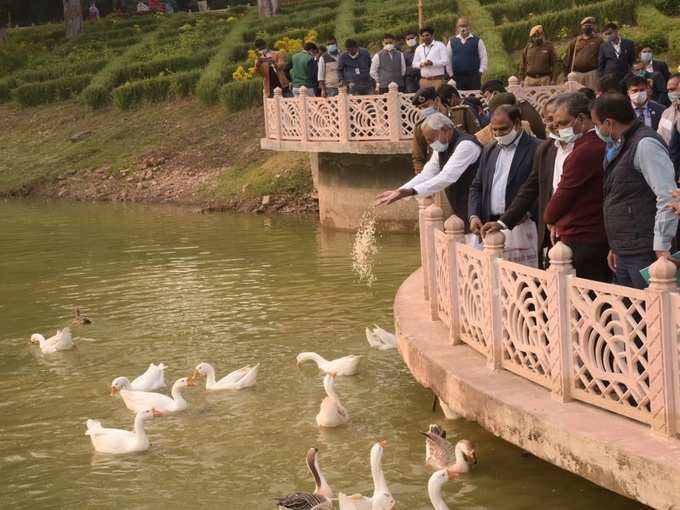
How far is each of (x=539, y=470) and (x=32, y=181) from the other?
83.0 ft

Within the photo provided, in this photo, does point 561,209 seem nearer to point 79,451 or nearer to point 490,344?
point 490,344

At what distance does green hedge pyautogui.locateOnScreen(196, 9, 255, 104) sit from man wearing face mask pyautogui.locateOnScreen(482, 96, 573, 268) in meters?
24.7

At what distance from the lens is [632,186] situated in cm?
797

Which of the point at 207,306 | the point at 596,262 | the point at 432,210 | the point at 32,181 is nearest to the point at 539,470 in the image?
the point at 596,262

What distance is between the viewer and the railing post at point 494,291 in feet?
29.7

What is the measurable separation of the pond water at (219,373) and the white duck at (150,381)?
245 millimetres

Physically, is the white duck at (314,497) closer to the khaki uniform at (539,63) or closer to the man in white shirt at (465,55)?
the man in white shirt at (465,55)

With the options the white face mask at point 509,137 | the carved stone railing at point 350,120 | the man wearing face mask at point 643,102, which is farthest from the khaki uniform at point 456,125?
the carved stone railing at point 350,120

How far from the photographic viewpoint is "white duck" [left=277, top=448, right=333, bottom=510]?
836cm

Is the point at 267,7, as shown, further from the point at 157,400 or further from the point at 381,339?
the point at 157,400

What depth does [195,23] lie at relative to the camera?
45.8 m

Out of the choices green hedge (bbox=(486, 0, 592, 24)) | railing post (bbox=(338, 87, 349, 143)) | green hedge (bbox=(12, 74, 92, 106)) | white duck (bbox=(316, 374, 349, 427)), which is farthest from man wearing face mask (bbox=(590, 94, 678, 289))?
green hedge (bbox=(12, 74, 92, 106))

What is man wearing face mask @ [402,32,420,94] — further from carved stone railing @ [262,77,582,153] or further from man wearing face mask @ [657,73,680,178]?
Result: man wearing face mask @ [657,73,680,178]

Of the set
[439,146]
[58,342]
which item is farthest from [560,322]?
[58,342]
